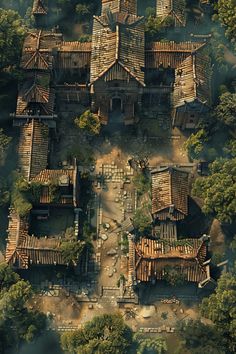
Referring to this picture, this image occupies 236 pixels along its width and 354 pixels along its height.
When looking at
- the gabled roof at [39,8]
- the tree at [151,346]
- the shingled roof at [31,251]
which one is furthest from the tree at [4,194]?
the gabled roof at [39,8]

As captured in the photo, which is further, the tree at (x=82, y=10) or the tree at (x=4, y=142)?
the tree at (x=82, y=10)

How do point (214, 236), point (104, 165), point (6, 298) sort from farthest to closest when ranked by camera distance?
1. point (104, 165)
2. point (214, 236)
3. point (6, 298)

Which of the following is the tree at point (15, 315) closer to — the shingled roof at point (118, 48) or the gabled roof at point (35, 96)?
the gabled roof at point (35, 96)

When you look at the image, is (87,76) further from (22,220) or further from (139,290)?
(139,290)

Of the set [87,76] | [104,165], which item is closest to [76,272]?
[104,165]

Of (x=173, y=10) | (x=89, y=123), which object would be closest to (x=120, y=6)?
(x=173, y=10)

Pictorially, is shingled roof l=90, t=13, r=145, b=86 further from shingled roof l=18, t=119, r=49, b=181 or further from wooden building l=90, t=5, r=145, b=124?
shingled roof l=18, t=119, r=49, b=181

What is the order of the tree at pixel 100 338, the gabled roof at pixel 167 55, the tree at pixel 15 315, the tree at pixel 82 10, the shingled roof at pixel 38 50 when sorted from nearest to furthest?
1. the tree at pixel 100 338
2. the tree at pixel 15 315
3. the shingled roof at pixel 38 50
4. the gabled roof at pixel 167 55
5. the tree at pixel 82 10
